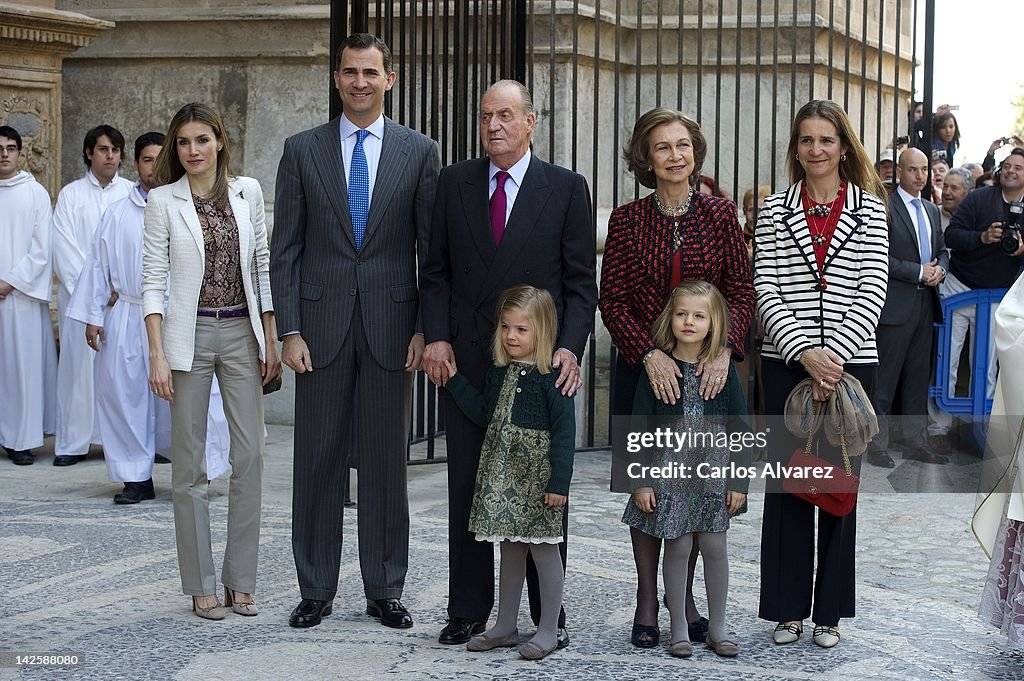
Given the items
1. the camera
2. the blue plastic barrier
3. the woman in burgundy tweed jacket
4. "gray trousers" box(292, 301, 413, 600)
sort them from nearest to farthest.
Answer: the woman in burgundy tweed jacket
"gray trousers" box(292, 301, 413, 600)
the blue plastic barrier
the camera

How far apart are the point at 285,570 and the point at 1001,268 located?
211 inches

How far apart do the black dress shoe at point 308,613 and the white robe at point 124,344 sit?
259 cm

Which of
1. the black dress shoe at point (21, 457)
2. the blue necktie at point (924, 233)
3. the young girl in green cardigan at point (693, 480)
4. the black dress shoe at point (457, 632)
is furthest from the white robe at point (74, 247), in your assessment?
the young girl in green cardigan at point (693, 480)

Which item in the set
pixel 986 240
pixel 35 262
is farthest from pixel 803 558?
pixel 35 262

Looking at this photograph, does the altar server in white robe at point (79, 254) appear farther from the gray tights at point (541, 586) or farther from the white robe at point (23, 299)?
the gray tights at point (541, 586)

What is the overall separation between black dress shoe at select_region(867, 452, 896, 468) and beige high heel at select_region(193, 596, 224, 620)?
4.66 metres

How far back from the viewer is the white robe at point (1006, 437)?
4.60 meters

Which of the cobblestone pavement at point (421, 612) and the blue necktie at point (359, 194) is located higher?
the blue necktie at point (359, 194)

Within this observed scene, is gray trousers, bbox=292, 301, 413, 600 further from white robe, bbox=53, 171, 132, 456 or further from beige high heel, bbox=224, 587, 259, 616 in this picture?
white robe, bbox=53, 171, 132, 456

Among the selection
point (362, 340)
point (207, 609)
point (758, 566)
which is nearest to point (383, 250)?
point (362, 340)

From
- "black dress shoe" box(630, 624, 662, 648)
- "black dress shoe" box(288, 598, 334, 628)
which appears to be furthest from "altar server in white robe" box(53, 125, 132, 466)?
"black dress shoe" box(630, 624, 662, 648)

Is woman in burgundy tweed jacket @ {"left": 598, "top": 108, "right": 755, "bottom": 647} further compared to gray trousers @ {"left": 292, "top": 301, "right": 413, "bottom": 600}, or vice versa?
gray trousers @ {"left": 292, "top": 301, "right": 413, "bottom": 600}

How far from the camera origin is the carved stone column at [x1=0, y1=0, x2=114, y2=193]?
29.7 feet

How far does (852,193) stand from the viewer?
477cm
